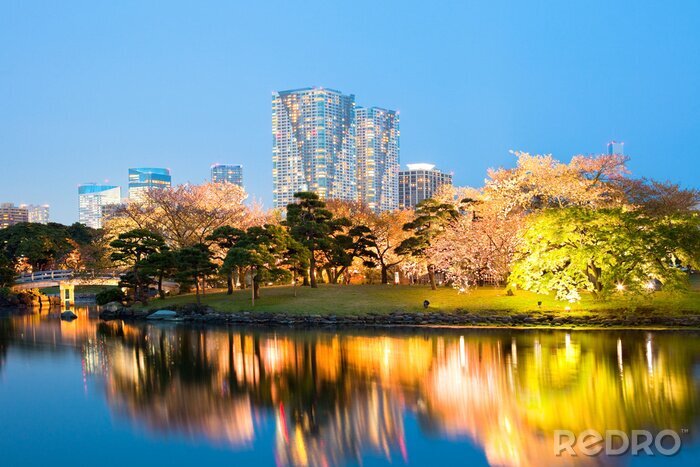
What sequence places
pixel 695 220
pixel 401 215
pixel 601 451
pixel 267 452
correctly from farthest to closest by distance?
pixel 401 215, pixel 695 220, pixel 267 452, pixel 601 451

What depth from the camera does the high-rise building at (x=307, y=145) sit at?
577 feet

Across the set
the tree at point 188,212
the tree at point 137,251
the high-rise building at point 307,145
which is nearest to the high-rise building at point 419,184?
the high-rise building at point 307,145

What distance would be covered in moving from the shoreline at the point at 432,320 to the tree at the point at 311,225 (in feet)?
25.0

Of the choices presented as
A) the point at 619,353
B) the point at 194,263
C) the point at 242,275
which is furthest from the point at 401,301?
the point at 619,353

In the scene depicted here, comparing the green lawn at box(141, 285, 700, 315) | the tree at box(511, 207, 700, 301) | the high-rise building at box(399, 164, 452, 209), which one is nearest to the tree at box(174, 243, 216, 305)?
the green lawn at box(141, 285, 700, 315)

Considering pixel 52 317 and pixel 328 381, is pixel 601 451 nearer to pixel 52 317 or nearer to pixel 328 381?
pixel 328 381

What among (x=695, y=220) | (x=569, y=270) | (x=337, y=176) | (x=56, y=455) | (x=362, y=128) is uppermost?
(x=362, y=128)

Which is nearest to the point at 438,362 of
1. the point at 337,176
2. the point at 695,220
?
the point at 695,220

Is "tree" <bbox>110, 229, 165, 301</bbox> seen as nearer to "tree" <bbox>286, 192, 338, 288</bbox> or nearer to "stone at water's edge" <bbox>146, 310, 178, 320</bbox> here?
"stone at water's edge" <bbox>146, 310, 178, 320</bbox>

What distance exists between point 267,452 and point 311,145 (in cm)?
16917

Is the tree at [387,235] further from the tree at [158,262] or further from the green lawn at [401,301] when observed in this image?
A: the tree at [158,262]

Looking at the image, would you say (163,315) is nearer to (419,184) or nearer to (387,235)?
(387,235)

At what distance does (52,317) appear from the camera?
43.4m

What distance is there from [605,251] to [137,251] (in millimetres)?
32430
